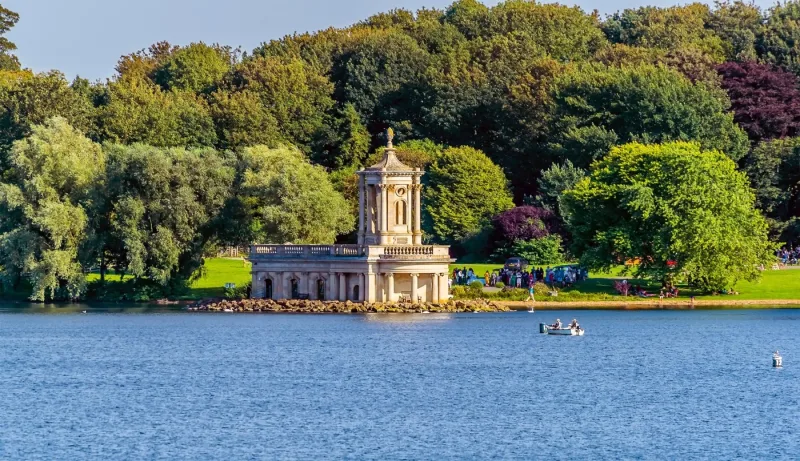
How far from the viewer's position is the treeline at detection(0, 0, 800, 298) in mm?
105875

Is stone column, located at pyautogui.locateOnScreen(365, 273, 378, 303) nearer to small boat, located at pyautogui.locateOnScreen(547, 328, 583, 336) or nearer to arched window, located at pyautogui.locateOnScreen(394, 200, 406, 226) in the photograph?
arched window, located at pyautogui.locateOnScreen(394, 200, 406, 226)

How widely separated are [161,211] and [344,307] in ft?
44.4

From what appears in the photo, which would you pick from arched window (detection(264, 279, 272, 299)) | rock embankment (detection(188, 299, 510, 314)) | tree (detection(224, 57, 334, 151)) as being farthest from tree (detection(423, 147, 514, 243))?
rock embankment (detection(188, 299, 510, 314))

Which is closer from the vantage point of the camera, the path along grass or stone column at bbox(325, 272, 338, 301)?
stone column at bbox(325, 272, 338, 301)

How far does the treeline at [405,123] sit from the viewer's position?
105875 millimetres

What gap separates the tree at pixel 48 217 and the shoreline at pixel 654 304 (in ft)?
71.5

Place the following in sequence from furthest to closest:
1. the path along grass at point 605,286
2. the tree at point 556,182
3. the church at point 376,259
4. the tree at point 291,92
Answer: the tree at point 291,92 < the tree at point 556,182 < the path along grass at point 605,286 < the church at point 376,259

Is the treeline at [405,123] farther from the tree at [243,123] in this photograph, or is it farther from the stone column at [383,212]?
the stone column at [383,212]

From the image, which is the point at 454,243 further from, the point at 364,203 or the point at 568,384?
the point at 568,384

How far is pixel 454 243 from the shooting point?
4889 inches

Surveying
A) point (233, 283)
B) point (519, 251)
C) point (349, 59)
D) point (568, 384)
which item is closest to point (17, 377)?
point (568, 384)

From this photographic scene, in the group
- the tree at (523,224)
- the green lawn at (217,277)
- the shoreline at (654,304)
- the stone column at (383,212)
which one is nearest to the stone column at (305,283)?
the stone column at (383,212)

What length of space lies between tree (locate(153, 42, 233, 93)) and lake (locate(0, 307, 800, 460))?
5956 cm

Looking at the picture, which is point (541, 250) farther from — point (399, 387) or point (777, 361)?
point (399, 387)
